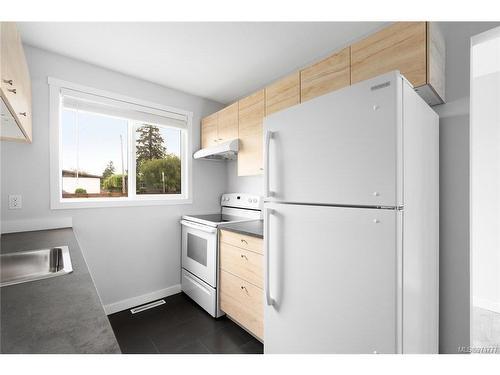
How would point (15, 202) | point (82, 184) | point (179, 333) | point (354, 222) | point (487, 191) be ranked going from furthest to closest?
point (487, 191), point (82, 184), point (179, 333), point (15, 202), point (354, 222)

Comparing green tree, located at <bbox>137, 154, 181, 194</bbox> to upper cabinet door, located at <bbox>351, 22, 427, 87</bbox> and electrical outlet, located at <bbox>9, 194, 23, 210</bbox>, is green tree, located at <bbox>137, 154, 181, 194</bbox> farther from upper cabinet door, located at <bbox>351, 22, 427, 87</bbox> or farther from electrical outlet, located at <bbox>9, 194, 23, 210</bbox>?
upper cabinet door, located at <bbox>351, 22, 427, 87</bbox>

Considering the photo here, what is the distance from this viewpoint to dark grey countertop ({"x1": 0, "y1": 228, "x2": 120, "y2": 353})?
575 millimetres

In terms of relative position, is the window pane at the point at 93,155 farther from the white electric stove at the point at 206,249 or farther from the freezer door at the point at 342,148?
the freezer door at the point at 342,148

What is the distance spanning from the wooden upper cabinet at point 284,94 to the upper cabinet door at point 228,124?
0.49 meters

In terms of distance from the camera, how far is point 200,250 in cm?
253

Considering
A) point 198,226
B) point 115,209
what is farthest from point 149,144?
point 198,226

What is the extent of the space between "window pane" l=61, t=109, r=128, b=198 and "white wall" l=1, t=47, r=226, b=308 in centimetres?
20

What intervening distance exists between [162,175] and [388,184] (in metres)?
2.50

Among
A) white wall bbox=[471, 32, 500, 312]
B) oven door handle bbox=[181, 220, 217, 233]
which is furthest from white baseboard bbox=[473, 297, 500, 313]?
oven door handle bbox=[181, 220, 217, 233]

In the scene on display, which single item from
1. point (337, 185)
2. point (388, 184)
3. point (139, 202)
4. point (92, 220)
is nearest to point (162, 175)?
point (139, 202)

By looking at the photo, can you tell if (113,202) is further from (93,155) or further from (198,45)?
(198,45)

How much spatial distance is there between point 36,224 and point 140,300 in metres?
1.20

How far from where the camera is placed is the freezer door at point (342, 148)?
942mm
